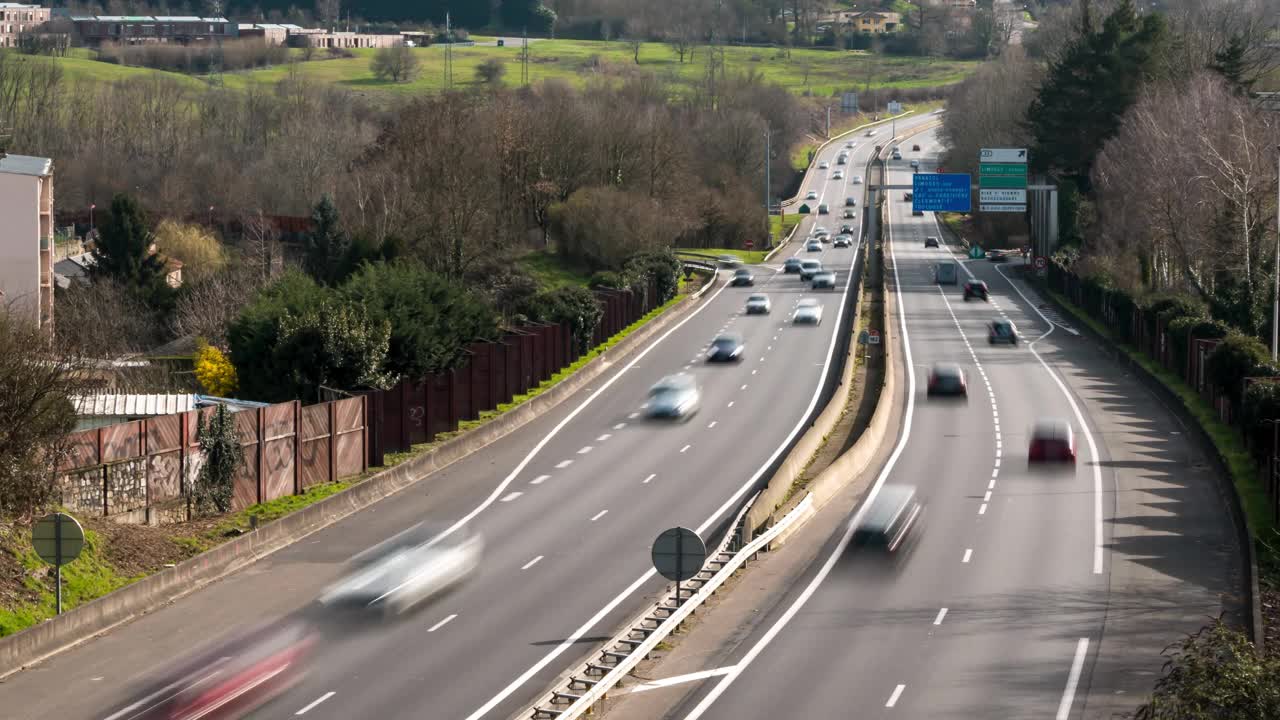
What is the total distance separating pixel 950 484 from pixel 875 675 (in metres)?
17.8

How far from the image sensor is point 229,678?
902 inches

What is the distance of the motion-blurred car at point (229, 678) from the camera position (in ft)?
71.8

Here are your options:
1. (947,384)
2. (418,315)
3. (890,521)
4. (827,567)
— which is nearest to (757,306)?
(947,384)

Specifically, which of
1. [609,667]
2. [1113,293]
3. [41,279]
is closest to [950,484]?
[609,667]

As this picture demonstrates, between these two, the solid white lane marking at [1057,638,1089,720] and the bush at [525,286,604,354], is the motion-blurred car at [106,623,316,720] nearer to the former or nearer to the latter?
the solid white lane marking at [1057,638,1089,720]

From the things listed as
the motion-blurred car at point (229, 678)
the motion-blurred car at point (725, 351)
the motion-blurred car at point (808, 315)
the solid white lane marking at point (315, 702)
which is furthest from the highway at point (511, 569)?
the motion-blurred car at point (808, 315)

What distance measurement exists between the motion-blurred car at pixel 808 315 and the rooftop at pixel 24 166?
35.2 meters

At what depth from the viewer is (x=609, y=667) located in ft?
75.8

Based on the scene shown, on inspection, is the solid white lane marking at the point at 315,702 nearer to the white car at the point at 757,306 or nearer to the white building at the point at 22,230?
the white building at the point at 22,230

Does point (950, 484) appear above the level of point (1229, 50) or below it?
below

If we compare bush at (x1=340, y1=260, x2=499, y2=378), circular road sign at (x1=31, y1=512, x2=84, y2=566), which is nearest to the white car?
bush at (x1=340, y1=260, x2=499, y2=378)

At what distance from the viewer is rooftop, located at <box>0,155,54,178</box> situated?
70.4 m

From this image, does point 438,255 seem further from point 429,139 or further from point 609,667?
point 609,667

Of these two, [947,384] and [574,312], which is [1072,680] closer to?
[947,384]
